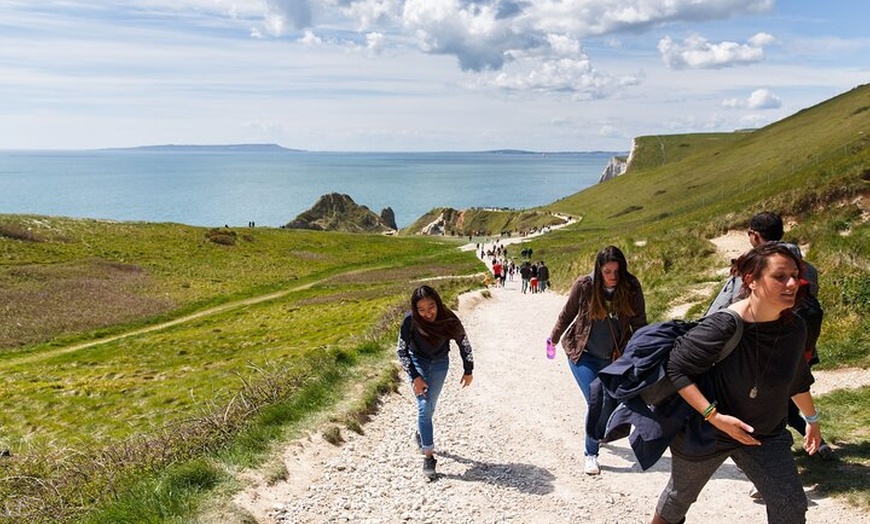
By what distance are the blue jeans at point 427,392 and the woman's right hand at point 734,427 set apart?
4257 mm

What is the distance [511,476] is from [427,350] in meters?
1.96

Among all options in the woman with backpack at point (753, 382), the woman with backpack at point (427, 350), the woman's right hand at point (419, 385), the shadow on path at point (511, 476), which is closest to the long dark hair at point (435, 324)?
the woman with backpack at point (427, 350)

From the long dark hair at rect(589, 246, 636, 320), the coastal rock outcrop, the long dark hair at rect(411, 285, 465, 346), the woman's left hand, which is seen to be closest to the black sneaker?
the long dark hair at rect(411, 285, 465, 346)

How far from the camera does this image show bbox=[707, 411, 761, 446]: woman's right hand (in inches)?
185

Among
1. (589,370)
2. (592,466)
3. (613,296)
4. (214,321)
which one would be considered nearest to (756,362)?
(613,296)

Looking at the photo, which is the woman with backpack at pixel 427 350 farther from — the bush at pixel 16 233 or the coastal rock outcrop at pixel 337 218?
the coastal rock outcrop at pixel 337 218

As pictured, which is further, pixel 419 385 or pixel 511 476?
pixel 511 476

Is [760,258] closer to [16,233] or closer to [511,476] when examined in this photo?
[511,476]

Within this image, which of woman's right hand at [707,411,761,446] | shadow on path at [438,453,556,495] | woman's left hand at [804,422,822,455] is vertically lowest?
shadow on path at [438,453,556,495]

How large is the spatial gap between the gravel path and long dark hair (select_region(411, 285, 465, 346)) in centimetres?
180

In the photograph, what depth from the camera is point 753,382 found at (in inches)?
186

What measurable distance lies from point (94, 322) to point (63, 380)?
17.1 metres

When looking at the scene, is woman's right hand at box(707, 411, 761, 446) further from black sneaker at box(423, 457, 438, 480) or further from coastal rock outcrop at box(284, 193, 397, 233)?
coastal rock outcrop at box(284, 193, 397, 233)

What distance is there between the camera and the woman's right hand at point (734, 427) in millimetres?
4695
